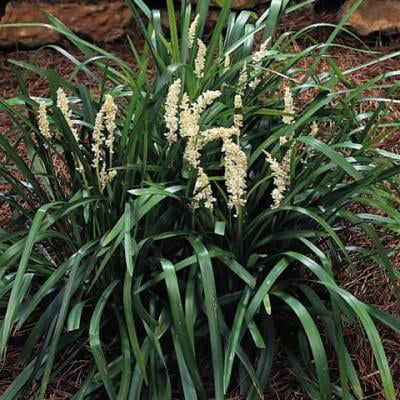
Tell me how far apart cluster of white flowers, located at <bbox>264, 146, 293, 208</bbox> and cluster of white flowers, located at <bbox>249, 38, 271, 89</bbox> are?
0.29 meters

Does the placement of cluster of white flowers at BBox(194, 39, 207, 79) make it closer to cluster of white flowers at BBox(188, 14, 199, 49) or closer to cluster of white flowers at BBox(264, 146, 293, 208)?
cluster of white flowers at BBox(188, 14, 199, 49)

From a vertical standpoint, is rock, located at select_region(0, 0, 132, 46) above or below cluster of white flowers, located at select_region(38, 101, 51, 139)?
below

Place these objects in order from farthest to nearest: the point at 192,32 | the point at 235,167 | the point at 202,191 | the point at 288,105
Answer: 1. the point at 192,32
2. the point at 288,105
3. the point at 202,191
4. the point at 235,167

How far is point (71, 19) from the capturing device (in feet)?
13.7

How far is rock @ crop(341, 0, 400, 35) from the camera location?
4141mm

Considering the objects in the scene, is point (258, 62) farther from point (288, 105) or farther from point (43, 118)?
point (43, 118)

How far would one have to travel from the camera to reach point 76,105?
2.95m

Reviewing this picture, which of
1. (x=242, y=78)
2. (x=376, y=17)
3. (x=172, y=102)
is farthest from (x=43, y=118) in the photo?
(x=376, y=17)

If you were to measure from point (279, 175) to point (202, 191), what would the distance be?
22 centimetres

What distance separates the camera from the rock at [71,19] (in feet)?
13.6

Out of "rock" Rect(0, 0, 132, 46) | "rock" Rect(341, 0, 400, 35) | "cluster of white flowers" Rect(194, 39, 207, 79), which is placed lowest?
"rock" Rect(341, 0, 400, 35)

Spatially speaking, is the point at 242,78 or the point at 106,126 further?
the point at 242,78

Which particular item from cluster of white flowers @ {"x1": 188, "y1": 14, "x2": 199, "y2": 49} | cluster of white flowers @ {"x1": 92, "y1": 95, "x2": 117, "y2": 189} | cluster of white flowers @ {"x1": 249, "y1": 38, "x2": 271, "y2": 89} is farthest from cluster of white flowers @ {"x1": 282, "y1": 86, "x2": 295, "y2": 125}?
cluster of white flowers @ {"x1": 92, "y1": 95, "x2": 117, "y2": 189}

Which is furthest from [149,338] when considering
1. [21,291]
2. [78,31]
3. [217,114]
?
[78,31]
